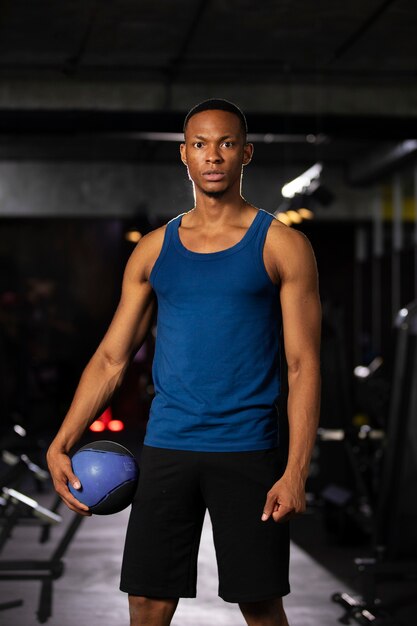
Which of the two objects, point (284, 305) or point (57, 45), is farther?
point (57, 45)

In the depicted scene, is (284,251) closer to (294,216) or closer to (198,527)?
(198,527)

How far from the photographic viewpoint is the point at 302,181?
21.0 ft

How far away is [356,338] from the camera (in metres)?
12.1

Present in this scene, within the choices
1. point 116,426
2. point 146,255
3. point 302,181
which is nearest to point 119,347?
point 146,255

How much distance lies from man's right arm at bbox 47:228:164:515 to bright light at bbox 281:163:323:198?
322 centimetres

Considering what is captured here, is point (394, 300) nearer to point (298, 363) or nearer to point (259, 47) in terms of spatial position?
point (259, 47)

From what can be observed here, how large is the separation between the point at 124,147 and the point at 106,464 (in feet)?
12.0

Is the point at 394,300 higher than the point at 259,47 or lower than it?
lower

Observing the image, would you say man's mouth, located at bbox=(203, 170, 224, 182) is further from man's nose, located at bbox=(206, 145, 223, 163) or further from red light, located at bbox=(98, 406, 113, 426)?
red light, located at bbox=(98, 406, 113, 426)

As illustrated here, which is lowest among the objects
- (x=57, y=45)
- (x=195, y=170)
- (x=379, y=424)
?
(x=379, y=424)

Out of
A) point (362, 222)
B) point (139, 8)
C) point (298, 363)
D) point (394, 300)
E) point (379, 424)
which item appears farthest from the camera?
point (394, 300)

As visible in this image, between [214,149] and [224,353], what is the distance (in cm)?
41

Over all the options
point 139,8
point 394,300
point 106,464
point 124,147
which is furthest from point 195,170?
point 394,300

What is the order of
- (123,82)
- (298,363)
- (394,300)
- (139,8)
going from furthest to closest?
(394,300) → (123,82) → (139,8) → (298,363)
